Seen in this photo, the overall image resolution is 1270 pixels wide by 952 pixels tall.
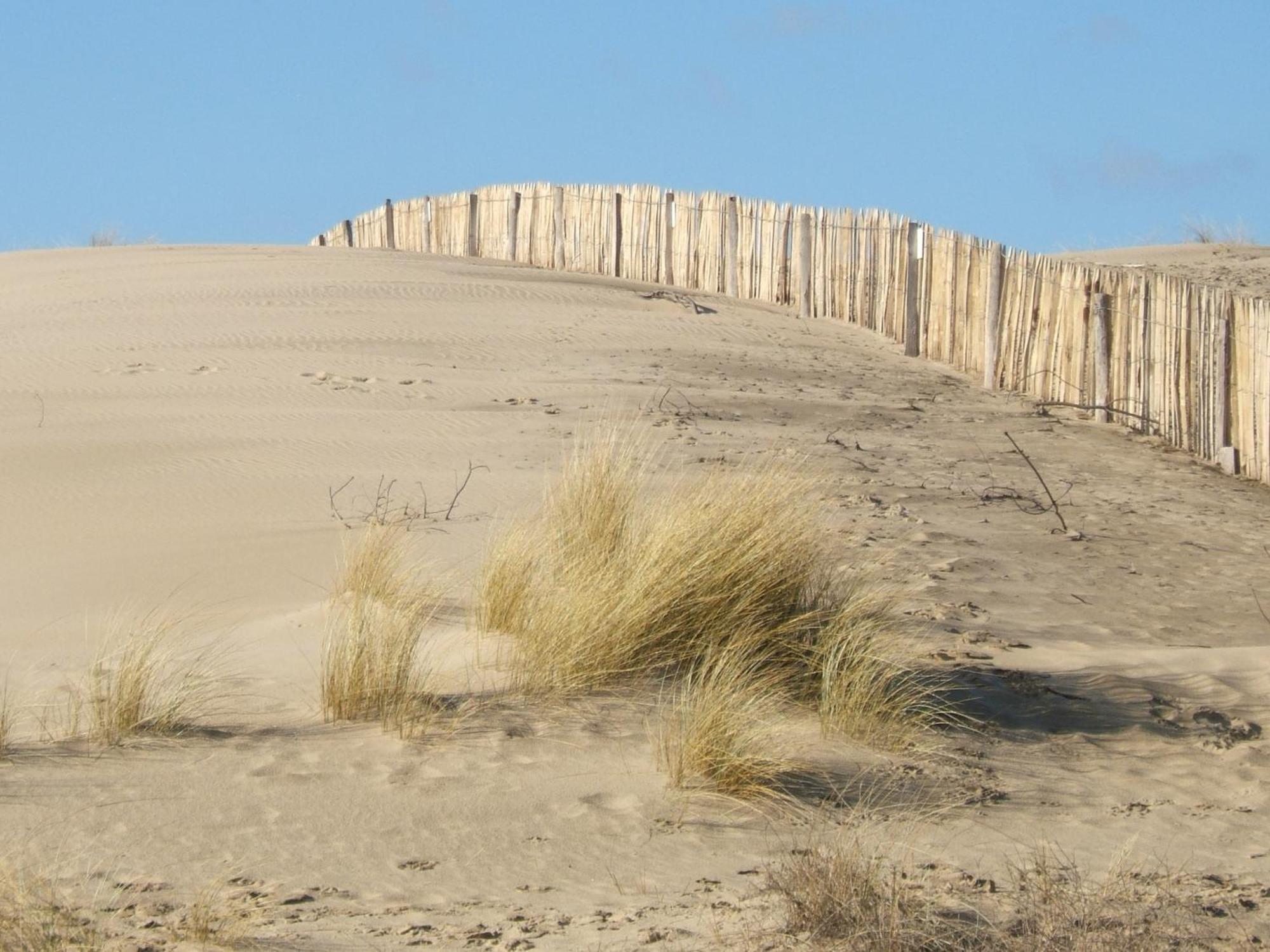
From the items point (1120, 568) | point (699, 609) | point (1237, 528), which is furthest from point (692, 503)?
point (1237, 528)

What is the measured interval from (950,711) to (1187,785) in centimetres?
73

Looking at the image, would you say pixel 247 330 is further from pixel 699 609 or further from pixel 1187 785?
pixel 1187 785

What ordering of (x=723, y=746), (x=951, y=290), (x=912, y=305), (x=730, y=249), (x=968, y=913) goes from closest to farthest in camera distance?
1. (x=968, y=913)
2. (x=723, y=746)
3. (x=951, y=290)
4. (x=912, y=305)
5. (x=730, y=249)

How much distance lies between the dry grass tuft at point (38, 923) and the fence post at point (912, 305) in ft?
37.3

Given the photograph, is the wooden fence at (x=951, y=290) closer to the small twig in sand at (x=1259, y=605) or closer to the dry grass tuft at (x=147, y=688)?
the small twig in sand at (x=1259, y=605)

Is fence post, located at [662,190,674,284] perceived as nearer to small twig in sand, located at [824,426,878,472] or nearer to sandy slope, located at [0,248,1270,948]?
sandy slope, located at [0,248,1270,948]

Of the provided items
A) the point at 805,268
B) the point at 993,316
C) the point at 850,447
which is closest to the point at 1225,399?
the point at 850,447

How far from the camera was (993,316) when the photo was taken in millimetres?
12125

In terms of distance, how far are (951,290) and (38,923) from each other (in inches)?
439

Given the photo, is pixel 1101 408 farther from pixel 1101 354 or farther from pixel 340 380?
pixel 340 380

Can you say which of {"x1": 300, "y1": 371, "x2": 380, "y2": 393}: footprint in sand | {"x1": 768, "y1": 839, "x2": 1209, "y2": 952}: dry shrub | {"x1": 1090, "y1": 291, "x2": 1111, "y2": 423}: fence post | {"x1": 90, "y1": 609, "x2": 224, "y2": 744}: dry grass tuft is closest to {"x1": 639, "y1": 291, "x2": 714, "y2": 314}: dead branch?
{"x1": 1090, "y1": 291, "x2": 1111, "y2": 423}: fence post

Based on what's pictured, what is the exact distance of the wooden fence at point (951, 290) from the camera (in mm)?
9633

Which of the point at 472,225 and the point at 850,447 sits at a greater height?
the point at 472,225

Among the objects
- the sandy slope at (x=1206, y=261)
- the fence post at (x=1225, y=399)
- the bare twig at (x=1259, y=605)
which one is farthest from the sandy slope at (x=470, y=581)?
the sandy slope at (x=1206, y=261)
